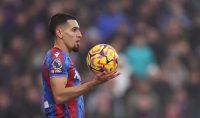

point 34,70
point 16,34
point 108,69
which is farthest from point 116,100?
point 108,69

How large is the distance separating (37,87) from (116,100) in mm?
1562

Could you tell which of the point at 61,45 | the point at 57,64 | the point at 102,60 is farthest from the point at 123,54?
the point at 57,64

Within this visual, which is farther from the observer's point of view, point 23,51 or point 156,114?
point 23,51

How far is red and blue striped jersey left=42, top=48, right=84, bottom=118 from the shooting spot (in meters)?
7.73

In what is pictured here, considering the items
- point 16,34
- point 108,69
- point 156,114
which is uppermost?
point 16,34

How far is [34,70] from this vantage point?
49.4 feet

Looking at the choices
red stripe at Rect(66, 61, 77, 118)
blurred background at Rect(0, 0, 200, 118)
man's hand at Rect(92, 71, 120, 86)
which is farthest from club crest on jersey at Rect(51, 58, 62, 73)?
blurred background at Rect(0, 0, 200, 118)

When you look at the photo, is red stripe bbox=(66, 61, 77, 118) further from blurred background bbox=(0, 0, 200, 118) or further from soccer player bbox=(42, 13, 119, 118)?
blurred background bbox=(0, 0, 200, 118)

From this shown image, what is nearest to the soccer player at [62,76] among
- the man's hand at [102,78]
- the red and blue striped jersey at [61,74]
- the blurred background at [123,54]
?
the red and blue striped jersey at [61,74]

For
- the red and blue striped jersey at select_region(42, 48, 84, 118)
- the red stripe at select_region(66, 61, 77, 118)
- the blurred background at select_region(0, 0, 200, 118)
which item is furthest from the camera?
the blurred background at select_region(0, 0, 200, 118)

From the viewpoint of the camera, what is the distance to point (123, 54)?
15.1 m

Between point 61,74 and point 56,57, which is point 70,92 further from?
point 56,57

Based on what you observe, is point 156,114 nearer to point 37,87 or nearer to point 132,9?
point 37,87

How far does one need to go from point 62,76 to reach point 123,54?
746 centimetres
